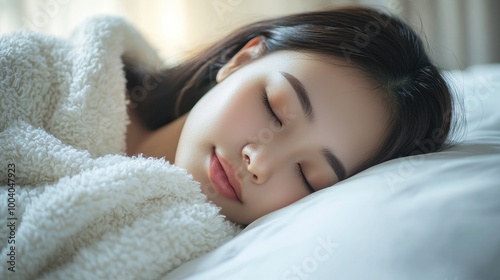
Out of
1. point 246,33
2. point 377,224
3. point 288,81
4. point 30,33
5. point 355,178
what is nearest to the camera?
point 377,224

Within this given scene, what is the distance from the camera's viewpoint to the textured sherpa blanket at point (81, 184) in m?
0.59

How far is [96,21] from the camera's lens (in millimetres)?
1042

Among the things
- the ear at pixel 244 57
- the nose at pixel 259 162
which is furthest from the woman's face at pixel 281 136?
the ear at pixel 244 57

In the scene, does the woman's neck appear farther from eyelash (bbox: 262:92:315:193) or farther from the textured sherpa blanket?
eyelash (bbox: 262:92:315:193)

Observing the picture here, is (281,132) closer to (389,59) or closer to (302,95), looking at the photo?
(302,95)

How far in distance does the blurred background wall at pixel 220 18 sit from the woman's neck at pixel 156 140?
2.33 ft

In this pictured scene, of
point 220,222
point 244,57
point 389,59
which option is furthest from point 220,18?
point 220,222

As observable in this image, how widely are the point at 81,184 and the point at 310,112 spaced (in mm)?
411

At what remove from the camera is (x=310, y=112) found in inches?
31.6

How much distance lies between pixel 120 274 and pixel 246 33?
73 cm

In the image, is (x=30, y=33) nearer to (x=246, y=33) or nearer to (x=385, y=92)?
(x=246, y=33)

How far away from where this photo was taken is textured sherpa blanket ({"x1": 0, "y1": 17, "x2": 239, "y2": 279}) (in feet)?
1.95

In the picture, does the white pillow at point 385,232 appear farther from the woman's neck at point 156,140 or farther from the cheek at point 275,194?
the woman's neck at point 156,140

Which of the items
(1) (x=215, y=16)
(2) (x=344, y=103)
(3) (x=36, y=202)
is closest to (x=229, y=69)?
(2) (x=344, y=103)
